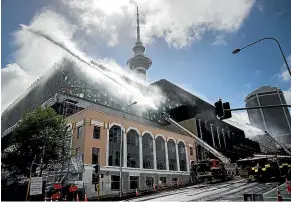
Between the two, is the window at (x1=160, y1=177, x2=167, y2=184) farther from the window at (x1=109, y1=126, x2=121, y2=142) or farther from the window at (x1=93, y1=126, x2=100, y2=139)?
the window at (x1=93, y1=126, x2=100, y2=139)

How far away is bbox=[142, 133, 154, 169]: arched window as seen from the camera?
1622 inches

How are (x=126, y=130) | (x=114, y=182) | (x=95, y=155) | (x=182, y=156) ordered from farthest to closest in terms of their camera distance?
(x=182, y=156) → (x=126, y=130) → (x=114, y=182) → (x=95, y=155)

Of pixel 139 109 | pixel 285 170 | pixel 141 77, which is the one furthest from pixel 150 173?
pixel 141 77

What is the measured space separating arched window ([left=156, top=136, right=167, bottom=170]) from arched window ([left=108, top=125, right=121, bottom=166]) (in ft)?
32.9

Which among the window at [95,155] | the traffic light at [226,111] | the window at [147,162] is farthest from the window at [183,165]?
the traffic light at [226,111]

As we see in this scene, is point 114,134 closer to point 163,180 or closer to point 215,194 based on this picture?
point 163,180

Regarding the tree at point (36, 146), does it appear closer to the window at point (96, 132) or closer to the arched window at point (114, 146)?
the window at point (96, 132)

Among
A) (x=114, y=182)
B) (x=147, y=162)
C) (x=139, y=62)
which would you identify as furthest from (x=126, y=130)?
(x=139, y=62)

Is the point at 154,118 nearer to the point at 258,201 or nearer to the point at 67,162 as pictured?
the point at 67,162

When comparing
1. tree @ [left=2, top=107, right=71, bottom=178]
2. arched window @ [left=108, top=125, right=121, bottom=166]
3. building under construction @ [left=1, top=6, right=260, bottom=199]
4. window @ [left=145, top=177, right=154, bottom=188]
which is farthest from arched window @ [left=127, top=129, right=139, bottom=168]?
tree @ [left=2, top=107, right=71, bottom=178]

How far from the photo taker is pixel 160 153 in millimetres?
44719

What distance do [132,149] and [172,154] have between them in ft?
36.8

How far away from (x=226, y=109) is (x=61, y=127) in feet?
82.5

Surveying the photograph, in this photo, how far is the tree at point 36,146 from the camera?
3033cm
